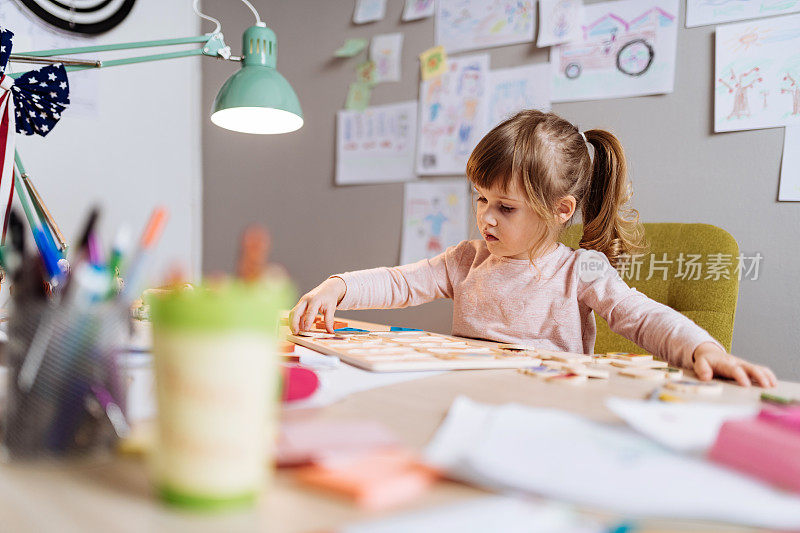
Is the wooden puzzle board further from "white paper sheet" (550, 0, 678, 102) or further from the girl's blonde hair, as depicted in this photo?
"white paper sheet" (550, 0, 678, 102)

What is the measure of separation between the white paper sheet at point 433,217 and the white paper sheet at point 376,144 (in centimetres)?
8

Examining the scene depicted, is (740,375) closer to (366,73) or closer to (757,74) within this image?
(757,74)

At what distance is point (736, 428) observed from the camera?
1.13ft

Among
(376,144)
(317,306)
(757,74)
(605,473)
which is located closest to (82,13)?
(376,144)

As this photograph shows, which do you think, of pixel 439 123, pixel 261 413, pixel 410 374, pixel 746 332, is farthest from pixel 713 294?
pixel 261 413

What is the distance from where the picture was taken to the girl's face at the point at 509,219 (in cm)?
114

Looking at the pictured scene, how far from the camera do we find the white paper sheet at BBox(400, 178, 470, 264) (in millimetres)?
1746

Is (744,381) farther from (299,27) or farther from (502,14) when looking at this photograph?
(299,27)

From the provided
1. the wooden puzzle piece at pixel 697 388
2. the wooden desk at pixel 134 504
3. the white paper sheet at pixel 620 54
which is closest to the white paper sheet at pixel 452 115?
the white paper sheet at pixel 620 54

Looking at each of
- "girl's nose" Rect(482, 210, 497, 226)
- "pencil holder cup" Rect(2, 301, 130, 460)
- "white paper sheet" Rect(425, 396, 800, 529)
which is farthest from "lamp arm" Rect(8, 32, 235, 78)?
"white paper sheet" Rect(425, 396, 800, 529)

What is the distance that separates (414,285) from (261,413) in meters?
1.05

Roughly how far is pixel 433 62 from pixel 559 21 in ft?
1.28

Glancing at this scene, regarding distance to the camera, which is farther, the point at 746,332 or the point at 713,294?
the point at 746,332

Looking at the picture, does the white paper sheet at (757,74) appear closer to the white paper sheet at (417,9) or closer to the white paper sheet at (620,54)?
the white paper sheet at (620,54)
